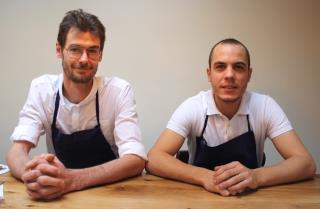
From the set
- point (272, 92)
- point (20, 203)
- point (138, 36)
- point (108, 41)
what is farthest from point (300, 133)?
point (20, 203)

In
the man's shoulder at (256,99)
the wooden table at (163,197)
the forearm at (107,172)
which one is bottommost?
the wooden table at (163,197)

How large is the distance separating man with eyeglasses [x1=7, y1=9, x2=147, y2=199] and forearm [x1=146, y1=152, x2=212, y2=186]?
5cm

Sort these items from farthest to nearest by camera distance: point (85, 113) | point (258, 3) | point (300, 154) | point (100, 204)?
point (258, 3)
point (85, 113)
point (300, 154)
point (100, 204)

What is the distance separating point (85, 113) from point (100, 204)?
63cm

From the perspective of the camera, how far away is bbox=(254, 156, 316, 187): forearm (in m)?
1.39

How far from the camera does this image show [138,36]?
2.42m

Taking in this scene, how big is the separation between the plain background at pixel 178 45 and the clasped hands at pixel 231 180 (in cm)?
115

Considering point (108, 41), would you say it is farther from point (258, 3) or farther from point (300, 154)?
point (300, 154)

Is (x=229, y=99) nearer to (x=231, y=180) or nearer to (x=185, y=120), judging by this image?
(x=185, y=120)

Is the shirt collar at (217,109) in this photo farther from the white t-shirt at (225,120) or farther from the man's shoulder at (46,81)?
the man's shoulder at (46,81)

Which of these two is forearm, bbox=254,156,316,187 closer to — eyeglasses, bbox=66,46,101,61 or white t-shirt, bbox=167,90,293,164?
white t-shirt, bbox=167,90,293,164

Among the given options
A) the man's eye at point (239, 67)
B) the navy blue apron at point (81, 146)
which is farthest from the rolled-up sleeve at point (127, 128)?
the man's eye at point (239, 67)

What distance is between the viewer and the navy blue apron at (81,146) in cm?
171

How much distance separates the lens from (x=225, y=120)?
176 cm
